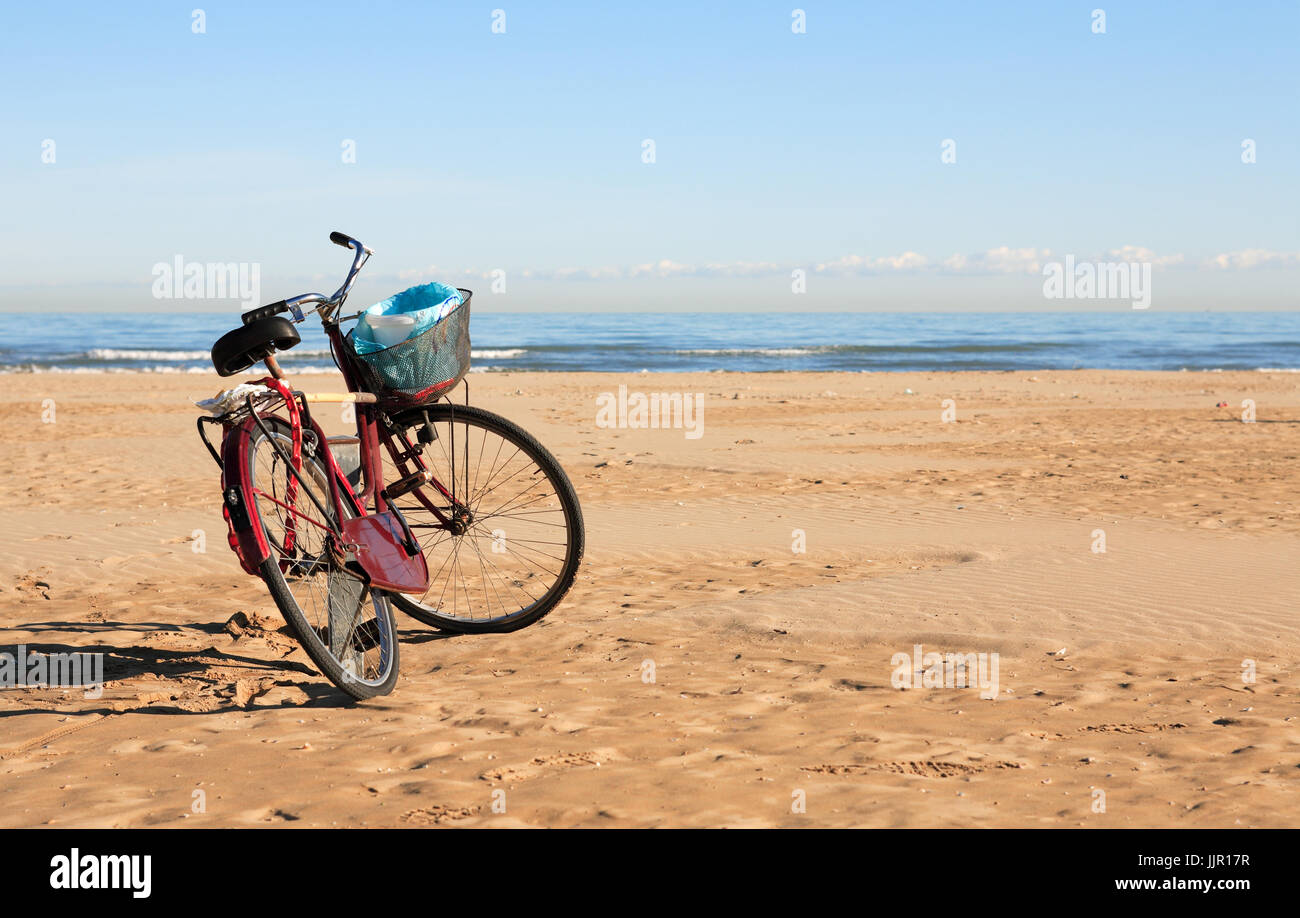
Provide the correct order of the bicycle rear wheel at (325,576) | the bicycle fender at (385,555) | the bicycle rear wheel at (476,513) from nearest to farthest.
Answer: the bicycle rear wheel at (325,576), the bicycle fender at (385,555), the bicycle rear wheel at (476,513)

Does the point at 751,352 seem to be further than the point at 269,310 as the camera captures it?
Yes

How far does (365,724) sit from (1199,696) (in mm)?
3335

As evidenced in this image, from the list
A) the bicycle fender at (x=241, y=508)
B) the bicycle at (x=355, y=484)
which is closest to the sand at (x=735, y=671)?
the bicycle at (x=355, y=484)

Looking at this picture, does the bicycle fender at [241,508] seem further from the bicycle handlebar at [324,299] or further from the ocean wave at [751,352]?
the ocean wave at [751,352]

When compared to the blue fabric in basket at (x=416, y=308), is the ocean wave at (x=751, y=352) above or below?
above

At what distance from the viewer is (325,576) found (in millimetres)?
4492

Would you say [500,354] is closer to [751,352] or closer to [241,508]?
[751,352]

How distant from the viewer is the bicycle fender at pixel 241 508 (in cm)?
376

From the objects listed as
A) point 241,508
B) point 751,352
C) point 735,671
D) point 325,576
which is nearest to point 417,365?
point 325,576

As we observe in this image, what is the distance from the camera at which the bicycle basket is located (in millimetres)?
4594

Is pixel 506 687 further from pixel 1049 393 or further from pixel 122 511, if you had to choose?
pixel 1049 393

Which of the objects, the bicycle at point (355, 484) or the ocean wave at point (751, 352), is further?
the ocean wave at point (751, 352)

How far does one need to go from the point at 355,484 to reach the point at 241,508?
1076 mm

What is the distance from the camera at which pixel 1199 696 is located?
14.3ft
